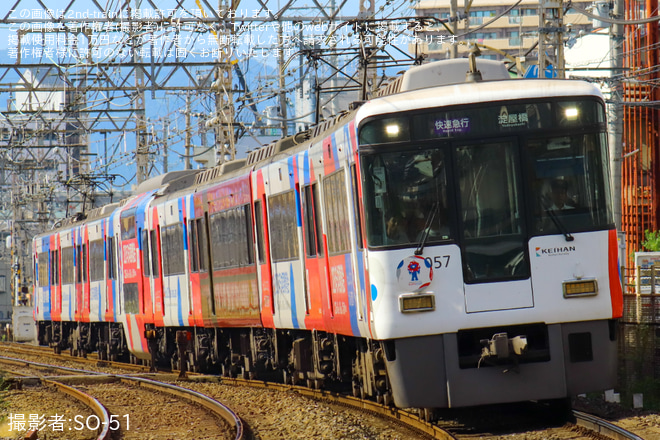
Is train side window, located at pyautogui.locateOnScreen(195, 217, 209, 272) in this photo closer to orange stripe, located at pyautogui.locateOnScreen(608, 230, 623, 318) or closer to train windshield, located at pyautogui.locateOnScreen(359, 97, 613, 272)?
train windshield, located at pyautogui.locateOnScreen(359, 97, 613, 272)

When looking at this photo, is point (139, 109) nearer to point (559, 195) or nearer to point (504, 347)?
point (559, 195)

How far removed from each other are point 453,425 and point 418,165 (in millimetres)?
2381

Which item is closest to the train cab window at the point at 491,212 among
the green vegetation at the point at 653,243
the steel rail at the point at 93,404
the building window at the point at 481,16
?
the steel rail at the point at 93,404

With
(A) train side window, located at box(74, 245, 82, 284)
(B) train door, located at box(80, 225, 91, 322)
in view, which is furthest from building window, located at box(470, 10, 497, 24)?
(B) train door, located at box(80, 225, 91, 322)

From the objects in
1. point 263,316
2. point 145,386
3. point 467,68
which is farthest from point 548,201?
point 145,386

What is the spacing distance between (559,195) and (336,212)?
7.69ft

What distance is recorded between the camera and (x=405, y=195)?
9.30m

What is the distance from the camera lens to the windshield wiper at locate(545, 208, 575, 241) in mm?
9141

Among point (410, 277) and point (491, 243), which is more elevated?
point (491, 243)

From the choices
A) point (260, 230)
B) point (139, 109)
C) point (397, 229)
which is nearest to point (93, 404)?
point (260, 230)

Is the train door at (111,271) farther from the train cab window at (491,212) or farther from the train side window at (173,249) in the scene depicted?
the train cab window at (491,212)

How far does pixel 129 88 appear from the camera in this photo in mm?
→ 24422

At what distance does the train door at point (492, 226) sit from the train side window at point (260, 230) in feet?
17.5

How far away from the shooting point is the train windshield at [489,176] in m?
9.21
